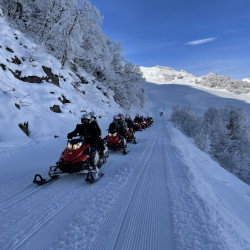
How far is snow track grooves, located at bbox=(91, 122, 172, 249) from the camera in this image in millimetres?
2882

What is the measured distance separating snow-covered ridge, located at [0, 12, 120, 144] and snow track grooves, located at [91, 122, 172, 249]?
655 cm

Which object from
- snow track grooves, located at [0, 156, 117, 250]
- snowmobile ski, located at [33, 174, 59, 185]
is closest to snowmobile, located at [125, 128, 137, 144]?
snowmobile ski, located at [33, 174, 59, 185]

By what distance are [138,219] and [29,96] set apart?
470 inches

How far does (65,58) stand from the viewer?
22.9 meters

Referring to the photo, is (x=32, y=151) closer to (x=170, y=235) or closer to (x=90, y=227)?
(x=90, y=227)

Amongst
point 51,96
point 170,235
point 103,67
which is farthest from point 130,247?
point 103,67

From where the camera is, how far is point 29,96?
12633 mm

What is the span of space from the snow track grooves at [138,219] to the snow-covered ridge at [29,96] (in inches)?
258

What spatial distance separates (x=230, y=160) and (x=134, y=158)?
25.5 metres

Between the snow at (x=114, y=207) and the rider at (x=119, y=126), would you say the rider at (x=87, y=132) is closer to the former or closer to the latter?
the snow at (x=114, y=207)

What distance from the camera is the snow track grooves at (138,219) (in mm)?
2882

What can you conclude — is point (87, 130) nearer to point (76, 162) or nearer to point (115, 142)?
point (76, 162)

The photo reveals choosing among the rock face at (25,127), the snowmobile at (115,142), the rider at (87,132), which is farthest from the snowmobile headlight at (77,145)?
the rock face at (25,127)

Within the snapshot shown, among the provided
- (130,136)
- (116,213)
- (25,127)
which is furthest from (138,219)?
(130,136)
